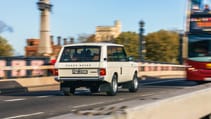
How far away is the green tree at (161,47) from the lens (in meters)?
107

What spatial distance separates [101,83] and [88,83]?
0.45 m

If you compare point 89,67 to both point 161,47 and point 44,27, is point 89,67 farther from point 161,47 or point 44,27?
point 161,47

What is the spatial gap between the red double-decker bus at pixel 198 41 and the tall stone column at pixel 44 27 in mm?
14196

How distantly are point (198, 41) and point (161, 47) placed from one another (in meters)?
85.7

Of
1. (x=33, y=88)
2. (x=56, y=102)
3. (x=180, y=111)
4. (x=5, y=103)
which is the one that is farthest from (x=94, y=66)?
(x=180, y=111)

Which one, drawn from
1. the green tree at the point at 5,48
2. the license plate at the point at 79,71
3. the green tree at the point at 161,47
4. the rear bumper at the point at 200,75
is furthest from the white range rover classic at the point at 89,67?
the green tree at the point at 161,47

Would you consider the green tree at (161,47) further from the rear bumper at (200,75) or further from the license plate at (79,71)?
the license plate at (79,71)

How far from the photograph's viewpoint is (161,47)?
10938 centimetres

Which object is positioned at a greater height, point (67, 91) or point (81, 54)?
point (81, 54)

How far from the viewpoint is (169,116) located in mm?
6250

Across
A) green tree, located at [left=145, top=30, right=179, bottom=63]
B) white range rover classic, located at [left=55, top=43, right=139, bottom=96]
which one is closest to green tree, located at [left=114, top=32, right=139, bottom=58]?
green tree, located at [left=145, top=30, right=179, bottom=63]

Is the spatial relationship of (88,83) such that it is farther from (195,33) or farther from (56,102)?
(195,33)

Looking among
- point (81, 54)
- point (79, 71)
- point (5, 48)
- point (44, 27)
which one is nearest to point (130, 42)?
point (5, 48)

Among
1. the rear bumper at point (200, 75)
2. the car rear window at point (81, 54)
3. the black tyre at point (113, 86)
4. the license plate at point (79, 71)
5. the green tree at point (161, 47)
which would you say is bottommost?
the green tree at point (161, 47)
